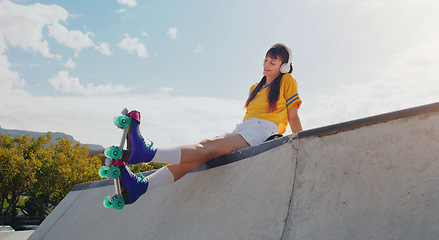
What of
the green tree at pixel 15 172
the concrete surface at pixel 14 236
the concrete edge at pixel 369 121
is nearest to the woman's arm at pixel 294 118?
the concrete edge at pixel 369 121

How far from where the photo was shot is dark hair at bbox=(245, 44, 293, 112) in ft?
10.4

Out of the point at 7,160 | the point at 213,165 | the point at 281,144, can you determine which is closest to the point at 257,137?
the point at 213,165

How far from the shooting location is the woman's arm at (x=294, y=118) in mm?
3160

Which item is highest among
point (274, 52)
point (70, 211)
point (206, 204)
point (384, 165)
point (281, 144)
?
point (274, 52)

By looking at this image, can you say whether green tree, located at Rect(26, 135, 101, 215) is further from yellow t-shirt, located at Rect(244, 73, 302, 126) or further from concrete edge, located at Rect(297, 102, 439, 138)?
concrete edge, located at Rect(297, 102, 439, 138)

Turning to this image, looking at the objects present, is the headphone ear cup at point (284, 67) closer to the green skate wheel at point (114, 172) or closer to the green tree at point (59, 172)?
the green skate wheel at point (114, 172)

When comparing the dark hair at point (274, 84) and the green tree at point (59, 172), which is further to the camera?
the green tree at point (59, 172)

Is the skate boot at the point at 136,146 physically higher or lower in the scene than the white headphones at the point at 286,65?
lower

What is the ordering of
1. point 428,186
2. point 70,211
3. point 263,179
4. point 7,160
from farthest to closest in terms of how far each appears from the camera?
point 7,160 → point 70,211 → point 263,179 → point 428,186

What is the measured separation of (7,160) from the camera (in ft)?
68.3

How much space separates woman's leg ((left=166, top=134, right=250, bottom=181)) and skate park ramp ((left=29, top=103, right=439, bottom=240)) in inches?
3.3

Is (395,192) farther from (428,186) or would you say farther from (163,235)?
(163,235)

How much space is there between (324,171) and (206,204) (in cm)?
108

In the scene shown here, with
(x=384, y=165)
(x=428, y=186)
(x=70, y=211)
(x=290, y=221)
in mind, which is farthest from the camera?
(x=70, y=211)
